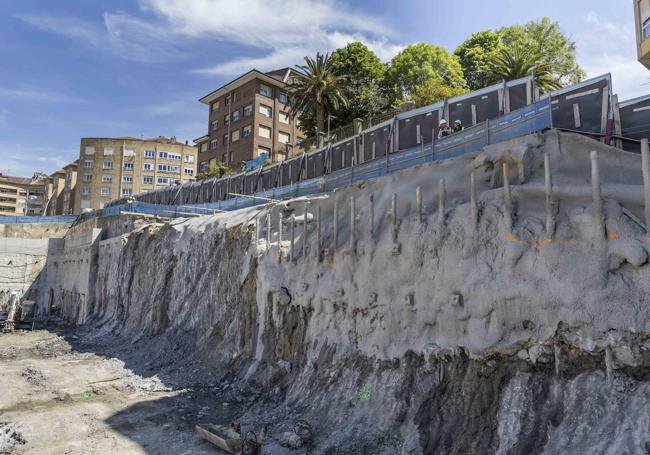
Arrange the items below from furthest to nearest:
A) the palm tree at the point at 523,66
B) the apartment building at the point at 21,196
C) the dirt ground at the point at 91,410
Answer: the apartment building at the point at 21,196, the palm tree at the point at 523,66, the dirt ground at the point at 91,410

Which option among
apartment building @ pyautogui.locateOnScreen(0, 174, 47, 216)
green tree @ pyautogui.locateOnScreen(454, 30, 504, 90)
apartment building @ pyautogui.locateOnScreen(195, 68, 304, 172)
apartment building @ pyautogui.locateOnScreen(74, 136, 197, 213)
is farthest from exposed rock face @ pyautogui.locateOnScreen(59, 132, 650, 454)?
apartment building @ pyautogui.locateOnScreen(0, 174, 47, 216)

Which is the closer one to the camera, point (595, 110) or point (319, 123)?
point (595, 110)

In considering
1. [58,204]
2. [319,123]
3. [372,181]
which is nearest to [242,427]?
[372,181]

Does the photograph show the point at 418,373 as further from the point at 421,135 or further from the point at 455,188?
the point at 421,135

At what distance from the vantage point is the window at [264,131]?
56.9 m

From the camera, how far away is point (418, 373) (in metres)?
10.7

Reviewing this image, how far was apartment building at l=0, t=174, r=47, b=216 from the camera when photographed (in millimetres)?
112750

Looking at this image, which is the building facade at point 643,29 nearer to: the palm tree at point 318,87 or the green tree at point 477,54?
the green tree at point 477,54

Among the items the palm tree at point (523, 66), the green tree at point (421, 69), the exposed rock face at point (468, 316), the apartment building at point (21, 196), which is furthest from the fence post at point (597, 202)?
the apartment building at point (21, 196)

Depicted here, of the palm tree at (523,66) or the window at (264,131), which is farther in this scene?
the window at (264,131)

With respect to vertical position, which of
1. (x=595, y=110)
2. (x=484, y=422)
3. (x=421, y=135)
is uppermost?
(x=421, y=135)

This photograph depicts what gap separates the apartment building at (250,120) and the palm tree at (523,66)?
92.7 ft

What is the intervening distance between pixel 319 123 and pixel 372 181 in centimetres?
2173

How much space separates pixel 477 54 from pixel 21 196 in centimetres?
11935
